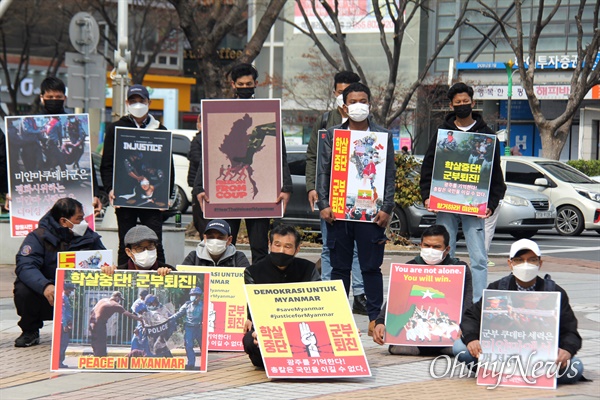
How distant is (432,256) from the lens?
8023 millimetres

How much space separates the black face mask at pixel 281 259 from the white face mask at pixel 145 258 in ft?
2.75

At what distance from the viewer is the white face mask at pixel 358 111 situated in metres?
8.59

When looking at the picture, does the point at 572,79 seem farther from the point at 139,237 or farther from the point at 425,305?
the point at 139,237

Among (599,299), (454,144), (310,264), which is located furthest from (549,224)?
(310,264)

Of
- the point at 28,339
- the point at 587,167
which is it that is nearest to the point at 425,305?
the point at 28,339

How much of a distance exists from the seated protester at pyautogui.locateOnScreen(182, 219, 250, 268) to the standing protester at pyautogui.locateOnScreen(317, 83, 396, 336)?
0.78m

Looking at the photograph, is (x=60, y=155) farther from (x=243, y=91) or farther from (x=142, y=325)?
(x=142, y=325)

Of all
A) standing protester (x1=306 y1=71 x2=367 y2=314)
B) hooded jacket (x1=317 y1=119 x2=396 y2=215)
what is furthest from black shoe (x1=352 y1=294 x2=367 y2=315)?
hooded jacket (x1=317 y1=119 x2=396 y2=215)

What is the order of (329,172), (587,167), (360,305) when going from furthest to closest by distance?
(587,167) < (360,305) < (329,172)

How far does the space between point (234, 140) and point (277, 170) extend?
428mm

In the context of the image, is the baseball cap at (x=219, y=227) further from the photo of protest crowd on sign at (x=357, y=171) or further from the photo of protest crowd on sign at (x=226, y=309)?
the photo of protest crowd on sign at (x=357, y=171)

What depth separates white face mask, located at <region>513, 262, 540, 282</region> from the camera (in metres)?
7.10

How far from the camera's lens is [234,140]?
9.25m

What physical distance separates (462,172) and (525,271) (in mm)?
2335
